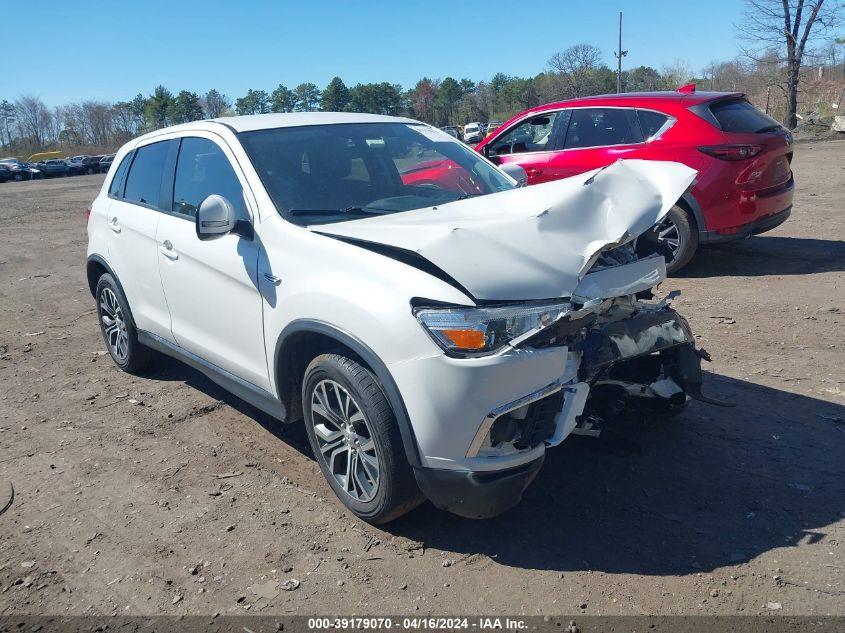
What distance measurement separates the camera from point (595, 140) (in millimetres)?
8266

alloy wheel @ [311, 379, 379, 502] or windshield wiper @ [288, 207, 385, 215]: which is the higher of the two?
windshield wiper @ [288, 207, 385, 215]

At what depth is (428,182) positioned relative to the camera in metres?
4.45

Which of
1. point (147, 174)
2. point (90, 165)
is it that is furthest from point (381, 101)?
point (147, 174)

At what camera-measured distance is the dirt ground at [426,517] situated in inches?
118

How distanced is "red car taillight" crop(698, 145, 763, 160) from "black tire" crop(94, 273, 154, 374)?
18.5ft

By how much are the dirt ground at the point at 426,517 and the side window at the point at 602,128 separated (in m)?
3.07

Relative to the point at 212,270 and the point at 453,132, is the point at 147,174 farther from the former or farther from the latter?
the point at 453,132

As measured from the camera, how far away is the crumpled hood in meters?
3.03

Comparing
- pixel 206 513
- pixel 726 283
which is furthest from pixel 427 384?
pixel 726 283

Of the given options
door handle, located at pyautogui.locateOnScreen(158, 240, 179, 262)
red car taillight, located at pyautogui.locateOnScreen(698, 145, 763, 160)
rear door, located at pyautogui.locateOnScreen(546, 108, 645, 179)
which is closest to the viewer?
door handle, located at pyautogui.locateOnScreen(158, 240, 179, 262)

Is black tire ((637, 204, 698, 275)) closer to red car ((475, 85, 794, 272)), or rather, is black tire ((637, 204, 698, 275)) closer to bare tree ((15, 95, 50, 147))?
red car ((475, 85, 794, 272))

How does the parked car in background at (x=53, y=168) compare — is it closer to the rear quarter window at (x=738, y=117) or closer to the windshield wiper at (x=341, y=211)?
the rear quarter window at (x=738, y=117)

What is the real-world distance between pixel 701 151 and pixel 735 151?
1.04ft

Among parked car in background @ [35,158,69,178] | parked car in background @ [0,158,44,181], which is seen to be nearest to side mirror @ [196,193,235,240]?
parked car in background @ [0,158,44,181]
